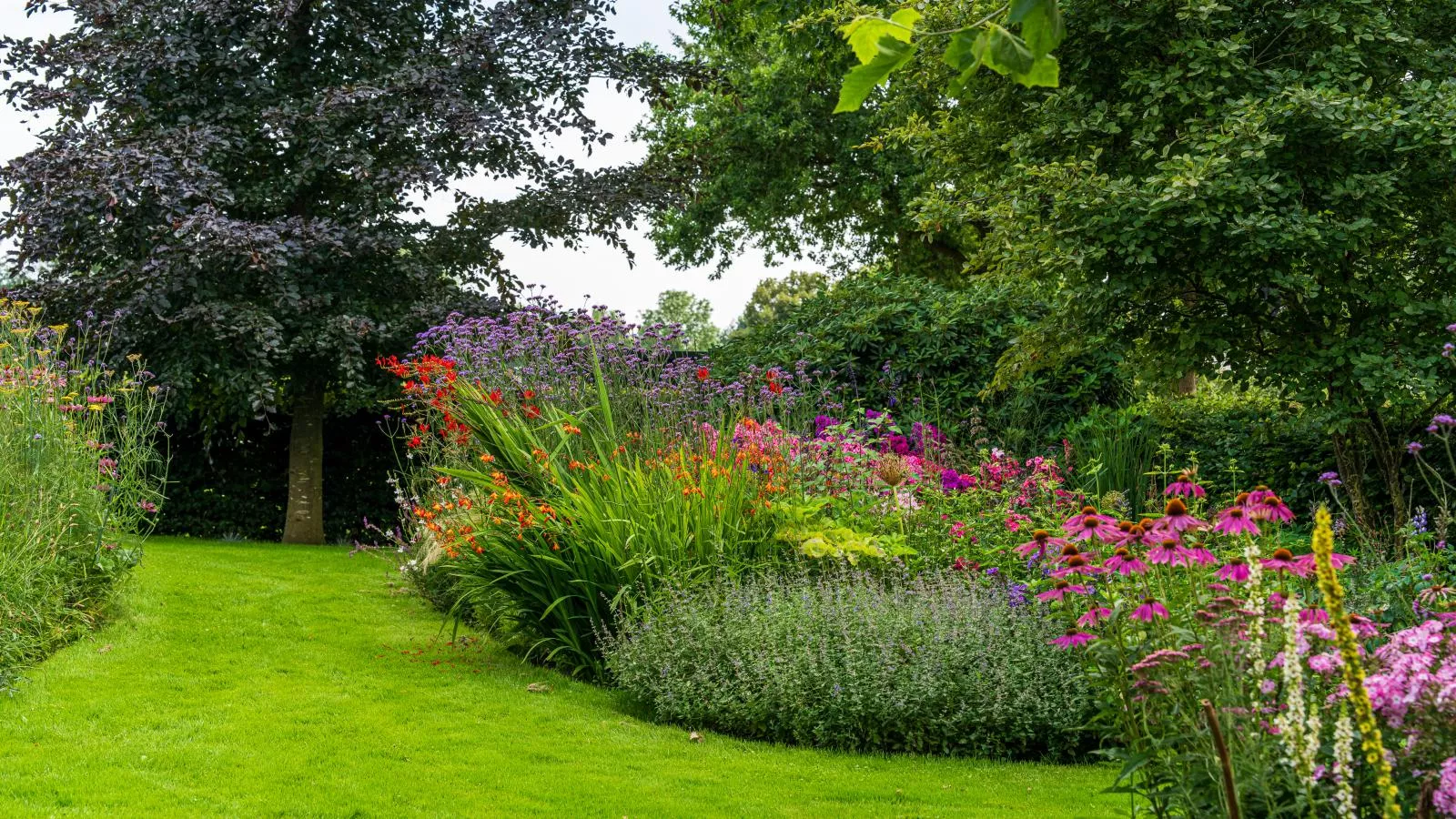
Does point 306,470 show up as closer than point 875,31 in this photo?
No

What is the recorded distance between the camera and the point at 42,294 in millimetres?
11609

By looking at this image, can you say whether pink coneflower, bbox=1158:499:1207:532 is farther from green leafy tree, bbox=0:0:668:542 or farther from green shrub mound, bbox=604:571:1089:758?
green leafy tree, bbox=0:0:668:542

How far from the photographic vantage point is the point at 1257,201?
23.9 ft

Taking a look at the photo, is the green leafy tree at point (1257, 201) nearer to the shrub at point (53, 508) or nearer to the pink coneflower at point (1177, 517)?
the pink coneflower at point (1177, 517)

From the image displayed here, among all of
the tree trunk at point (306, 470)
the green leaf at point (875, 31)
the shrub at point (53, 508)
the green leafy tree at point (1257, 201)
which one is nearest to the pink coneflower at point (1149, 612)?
the green leaf at point (875, 31)

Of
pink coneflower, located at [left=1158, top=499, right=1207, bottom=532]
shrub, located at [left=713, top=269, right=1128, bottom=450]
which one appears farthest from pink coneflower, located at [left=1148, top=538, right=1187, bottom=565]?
shrub, located at [left=713, top=269, right=1128, bottom=450]

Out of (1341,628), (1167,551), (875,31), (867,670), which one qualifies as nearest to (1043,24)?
(875,31)

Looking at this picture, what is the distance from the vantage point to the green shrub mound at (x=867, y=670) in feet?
15.7

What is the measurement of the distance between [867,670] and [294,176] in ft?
31.1

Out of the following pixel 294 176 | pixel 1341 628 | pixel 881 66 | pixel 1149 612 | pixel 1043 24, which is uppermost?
pixel 294 176

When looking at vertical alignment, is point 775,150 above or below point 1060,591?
above

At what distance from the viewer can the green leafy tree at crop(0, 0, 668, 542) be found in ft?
36.6

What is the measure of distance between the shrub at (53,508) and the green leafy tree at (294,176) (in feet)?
10.8

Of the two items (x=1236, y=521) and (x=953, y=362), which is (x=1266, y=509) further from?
(x=953, y=362)
